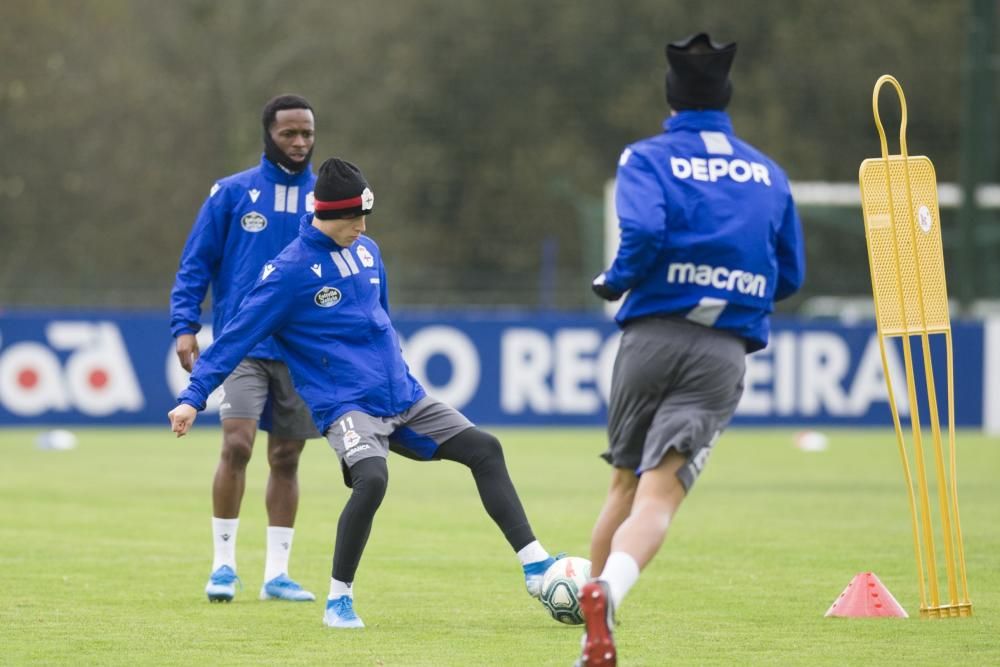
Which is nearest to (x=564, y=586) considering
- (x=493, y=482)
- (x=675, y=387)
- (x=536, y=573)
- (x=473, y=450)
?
(x=536, y=573)

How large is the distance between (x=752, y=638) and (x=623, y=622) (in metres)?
0.66

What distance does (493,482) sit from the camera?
7.76m

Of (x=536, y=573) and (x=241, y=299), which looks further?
(x=241, y=299)

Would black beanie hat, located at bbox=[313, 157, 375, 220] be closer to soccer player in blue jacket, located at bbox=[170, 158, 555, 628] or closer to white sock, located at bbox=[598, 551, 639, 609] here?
Answer: soccer player in blue jacket, located at bbox=[170, 158, 555, 628]

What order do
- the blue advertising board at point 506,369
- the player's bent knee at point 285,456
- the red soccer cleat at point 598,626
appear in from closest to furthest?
the red soccer cleat at point 598,626
the player's bent knee at point 285,456
the blue advertising board at point 506,369

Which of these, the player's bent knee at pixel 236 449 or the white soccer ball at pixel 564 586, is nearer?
the white soccer ball at pixel 564 586

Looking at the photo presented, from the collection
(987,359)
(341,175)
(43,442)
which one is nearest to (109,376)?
(43,442)

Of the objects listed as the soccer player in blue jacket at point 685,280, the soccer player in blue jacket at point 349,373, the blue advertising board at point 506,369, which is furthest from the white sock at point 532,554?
the blue advertising board at point 506,369

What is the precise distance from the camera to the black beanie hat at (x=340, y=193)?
7.69 meters

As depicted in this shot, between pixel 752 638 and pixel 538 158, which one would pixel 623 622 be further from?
pixel 538 158

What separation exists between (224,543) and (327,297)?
1.53 meters

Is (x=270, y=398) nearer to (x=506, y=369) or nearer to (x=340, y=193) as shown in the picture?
(x=340, y=193)

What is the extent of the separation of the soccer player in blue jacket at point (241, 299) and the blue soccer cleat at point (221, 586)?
0.07 m

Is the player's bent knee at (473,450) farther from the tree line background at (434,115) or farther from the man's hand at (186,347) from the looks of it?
the tree line background at (434,115)
